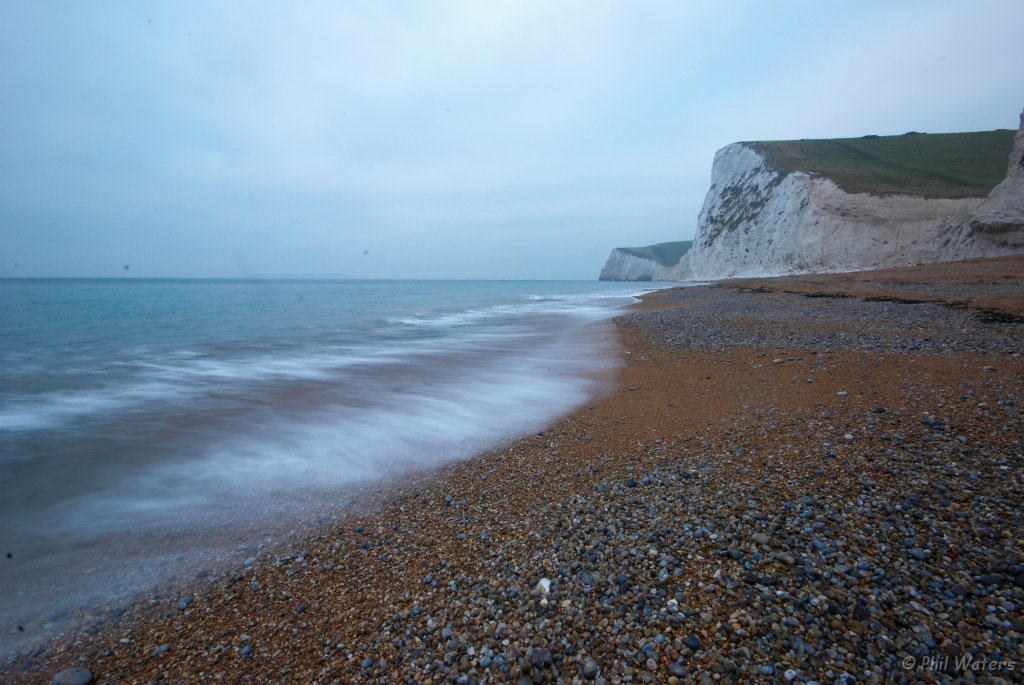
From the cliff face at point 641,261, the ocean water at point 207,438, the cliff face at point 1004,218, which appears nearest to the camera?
the ocean water at point 207,438

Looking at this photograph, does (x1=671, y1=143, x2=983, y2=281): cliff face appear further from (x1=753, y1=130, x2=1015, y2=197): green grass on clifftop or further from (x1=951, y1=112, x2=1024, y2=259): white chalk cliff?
(x1=753, y1=130, x2=1015, y2=197): green grass on clifftop

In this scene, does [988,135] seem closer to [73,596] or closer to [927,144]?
[927,144]

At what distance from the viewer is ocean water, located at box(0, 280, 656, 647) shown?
376 cm

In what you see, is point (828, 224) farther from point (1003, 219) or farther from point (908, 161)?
point (908, 161)

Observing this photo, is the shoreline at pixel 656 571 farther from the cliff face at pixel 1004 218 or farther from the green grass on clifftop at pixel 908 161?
the green grass on clifftop at pixel 908 161

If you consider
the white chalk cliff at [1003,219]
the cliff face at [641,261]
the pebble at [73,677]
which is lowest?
the pebble at [73,677]

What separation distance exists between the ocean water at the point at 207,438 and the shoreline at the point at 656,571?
69 cm

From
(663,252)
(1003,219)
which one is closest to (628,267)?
(663,252)

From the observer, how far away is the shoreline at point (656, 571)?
2176 mm

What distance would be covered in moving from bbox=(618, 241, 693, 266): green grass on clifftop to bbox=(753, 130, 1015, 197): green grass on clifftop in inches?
1935

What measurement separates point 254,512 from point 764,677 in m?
4.30

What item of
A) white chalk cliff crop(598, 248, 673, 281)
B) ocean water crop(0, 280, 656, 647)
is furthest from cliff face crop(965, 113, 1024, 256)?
white chalk cliff crop(598, 248, 673, 281)

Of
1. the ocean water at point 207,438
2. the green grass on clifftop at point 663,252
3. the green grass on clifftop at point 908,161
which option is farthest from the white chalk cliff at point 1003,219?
the green grass on clifftop at point 663,252

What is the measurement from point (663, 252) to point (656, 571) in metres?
141
